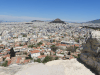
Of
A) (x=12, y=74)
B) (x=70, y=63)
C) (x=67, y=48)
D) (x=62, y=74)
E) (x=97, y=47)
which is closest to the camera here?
(x=12, y=74)

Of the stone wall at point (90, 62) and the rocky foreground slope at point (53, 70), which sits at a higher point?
the stone wall at point (90, 62)

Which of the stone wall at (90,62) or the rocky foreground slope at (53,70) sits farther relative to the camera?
the stone wall at (90,62)

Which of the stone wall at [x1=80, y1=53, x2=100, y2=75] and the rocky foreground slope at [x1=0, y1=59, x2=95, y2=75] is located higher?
the stone wall at [x1=80, y1=53, x2=100, y2=75]

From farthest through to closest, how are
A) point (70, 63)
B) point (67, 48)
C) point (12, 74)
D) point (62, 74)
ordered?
point (67, 48)
point (70, 63)
point (62, 74)
point (12, 74)

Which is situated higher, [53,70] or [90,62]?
[90,62]

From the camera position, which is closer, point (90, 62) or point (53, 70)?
point (53, 70)

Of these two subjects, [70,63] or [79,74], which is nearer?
[79,74]

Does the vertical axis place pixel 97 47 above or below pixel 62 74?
above

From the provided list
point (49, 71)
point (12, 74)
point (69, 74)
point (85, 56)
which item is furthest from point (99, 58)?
point (12, 74)

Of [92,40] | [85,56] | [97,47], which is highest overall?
[92,40]

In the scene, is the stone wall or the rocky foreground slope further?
the stone wall

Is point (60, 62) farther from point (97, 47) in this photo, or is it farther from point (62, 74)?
point (97, 47)
